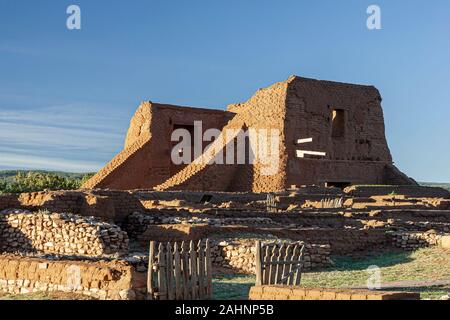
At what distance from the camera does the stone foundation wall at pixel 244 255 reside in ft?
49.5

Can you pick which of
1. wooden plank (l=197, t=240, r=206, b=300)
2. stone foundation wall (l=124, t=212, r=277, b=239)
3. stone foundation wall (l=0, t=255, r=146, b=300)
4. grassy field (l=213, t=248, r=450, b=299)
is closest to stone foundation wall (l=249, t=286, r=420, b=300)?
wooden plank (l=197, t=240, r=206, b=300)

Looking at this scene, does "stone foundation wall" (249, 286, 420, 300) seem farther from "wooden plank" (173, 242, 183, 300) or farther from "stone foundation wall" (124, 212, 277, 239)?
"stone foundation wall" (124, 212, 277, 239)

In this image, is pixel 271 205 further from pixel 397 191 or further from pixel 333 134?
pixel 333 134

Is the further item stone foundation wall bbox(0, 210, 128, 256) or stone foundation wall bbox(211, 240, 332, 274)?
stone foundation wall bbox(0, 210, 128, 256)

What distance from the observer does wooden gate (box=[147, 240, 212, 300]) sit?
401 inches

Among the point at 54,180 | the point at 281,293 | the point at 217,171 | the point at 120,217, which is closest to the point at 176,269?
the point at 281,293

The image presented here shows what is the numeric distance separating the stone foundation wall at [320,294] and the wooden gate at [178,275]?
4.78ft

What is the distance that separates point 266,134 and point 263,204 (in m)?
10.2

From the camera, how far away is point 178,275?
10.4m

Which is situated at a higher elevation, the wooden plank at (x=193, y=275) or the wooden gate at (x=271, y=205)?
the wooden gate at (x=271, y=205)

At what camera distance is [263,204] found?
84.9ft

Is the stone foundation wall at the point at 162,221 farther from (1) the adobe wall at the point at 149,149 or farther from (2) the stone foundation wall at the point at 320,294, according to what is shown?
(1) the adobe wall at the point at 149,149

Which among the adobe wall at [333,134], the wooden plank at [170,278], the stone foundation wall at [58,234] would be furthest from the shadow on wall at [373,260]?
the adobe wall at [333,134]

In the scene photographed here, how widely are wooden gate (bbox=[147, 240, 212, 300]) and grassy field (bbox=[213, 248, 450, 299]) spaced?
0.60 meters
